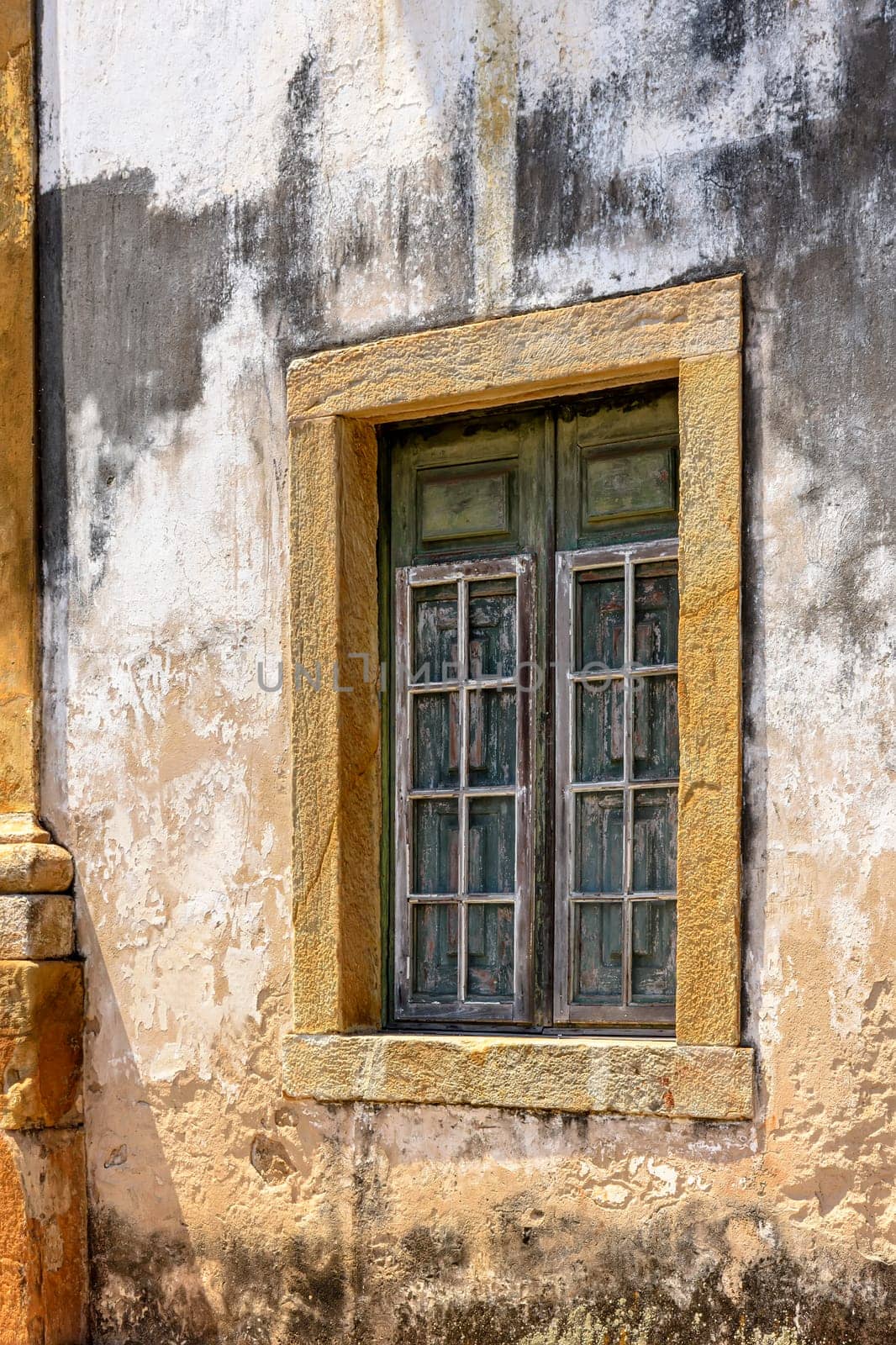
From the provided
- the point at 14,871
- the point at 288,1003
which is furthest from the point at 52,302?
the point at 288,1003

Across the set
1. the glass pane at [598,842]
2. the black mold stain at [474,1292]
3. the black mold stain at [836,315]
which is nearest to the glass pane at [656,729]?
the glass pane at [598,842]

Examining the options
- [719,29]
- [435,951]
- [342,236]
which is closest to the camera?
[719,29]

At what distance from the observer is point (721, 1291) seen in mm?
4305

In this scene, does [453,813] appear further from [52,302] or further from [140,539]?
[52,302]

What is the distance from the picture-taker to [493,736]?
4.99 meters

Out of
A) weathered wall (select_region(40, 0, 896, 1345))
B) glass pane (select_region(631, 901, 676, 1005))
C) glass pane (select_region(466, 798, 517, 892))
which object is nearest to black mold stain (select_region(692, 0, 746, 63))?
weathered wall (select_region(40, 0, 896, 1345))

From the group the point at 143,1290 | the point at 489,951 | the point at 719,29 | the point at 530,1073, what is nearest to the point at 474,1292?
the point at 530,1073

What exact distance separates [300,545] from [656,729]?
1117mm

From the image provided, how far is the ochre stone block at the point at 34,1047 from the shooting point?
525 centimetres

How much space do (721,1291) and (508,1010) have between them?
2.99ft

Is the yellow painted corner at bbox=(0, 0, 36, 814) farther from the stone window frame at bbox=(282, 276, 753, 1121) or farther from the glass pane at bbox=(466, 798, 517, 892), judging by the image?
the glass pane at bbox=(466, 798, 517, 892)

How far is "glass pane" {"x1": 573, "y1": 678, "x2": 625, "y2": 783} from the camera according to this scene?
4793 mm

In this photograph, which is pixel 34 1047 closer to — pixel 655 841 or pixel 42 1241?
pixel 42 1241

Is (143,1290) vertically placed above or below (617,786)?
below
